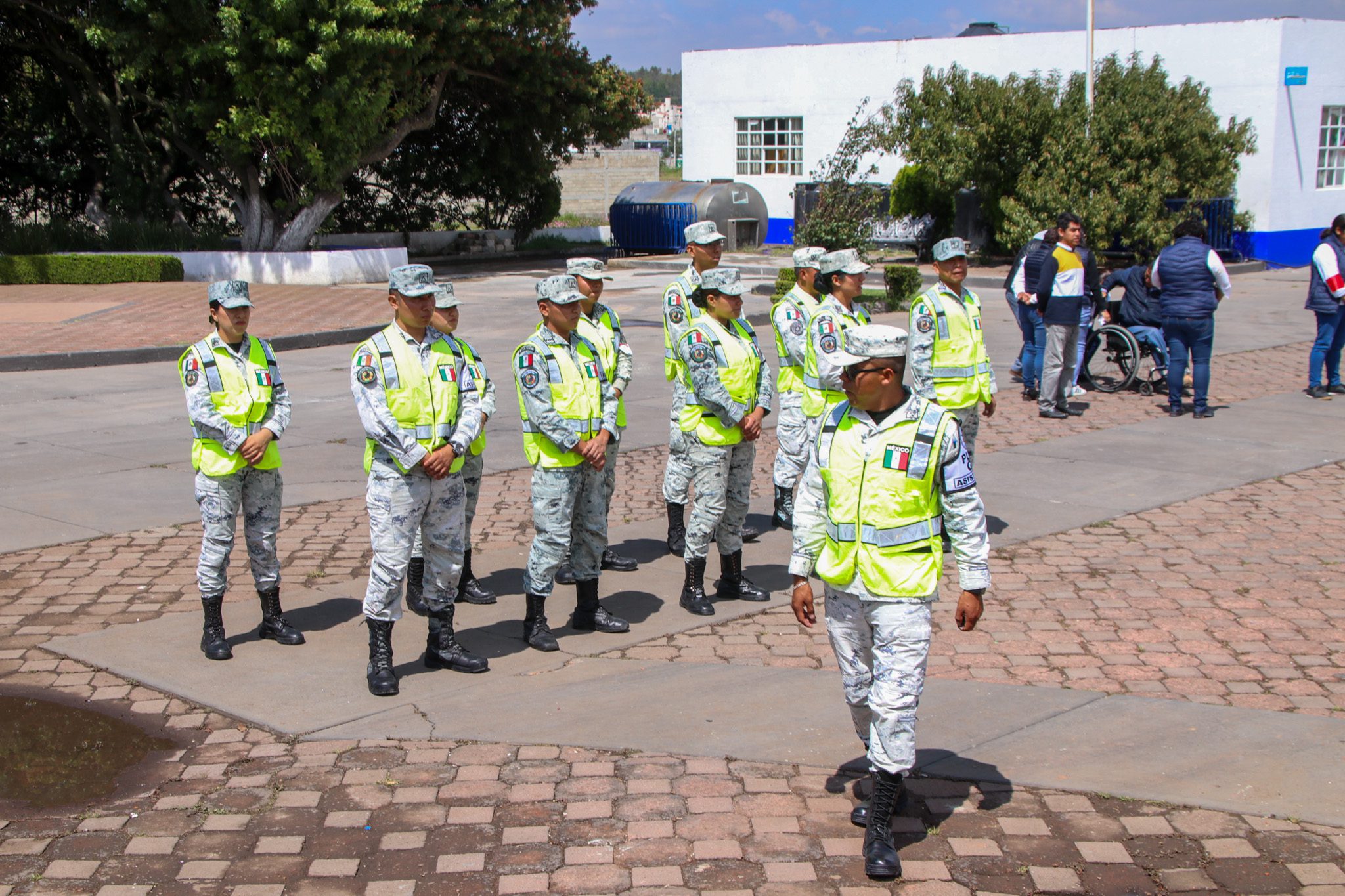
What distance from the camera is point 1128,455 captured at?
10617 millimetres

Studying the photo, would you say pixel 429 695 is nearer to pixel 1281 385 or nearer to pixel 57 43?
pixel 1281 385

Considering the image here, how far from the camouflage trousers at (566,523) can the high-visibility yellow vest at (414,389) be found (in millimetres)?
532

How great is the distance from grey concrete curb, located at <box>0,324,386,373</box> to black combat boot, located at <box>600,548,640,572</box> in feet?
33.1

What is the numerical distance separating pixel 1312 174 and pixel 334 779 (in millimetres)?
29066

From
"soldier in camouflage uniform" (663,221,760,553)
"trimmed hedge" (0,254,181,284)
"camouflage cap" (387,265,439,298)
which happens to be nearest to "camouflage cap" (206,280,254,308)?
"camouflage cap" (387,265,439,298)

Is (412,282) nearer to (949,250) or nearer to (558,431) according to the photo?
(558,431)

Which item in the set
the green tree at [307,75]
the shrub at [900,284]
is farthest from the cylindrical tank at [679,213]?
the shrub at [900,284]

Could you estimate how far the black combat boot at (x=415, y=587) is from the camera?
6832 millimetres

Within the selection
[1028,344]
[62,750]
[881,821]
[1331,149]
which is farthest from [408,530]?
[1331,149]

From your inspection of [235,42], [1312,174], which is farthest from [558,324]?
[1312,174]

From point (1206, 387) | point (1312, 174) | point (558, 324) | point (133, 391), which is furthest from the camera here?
point (1312, 174)

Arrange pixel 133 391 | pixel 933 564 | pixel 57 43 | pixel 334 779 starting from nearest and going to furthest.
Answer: pixel 933 564, pixel 334 779, pixel 133 391, pixel 57 43

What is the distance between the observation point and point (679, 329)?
24.8 ft

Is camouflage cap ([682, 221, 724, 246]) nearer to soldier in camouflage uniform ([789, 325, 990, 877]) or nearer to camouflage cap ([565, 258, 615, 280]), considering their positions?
camouflage cap ([565, 258, 615, 280])
